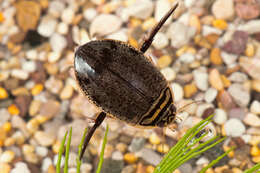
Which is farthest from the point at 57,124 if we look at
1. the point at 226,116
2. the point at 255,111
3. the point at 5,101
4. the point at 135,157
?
the point at 255,111

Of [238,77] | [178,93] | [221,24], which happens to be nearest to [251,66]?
[238,77]

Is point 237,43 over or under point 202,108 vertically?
over

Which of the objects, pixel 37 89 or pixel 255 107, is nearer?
pixel 255 107

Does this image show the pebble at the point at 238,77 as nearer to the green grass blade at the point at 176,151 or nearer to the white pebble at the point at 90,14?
the green grass blade at the point at 176,151

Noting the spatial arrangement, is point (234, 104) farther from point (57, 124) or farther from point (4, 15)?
point (4, 15)

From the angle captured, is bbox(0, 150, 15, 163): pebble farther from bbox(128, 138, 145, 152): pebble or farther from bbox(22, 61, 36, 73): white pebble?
bbox(128, 138, 145, 152): pebble

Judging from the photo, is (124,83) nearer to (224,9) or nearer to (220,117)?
(220,117)

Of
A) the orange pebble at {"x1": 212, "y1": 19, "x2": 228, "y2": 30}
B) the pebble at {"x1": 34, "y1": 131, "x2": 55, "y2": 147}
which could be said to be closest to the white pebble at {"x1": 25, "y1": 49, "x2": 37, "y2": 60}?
the pebble at {"x1": 34, "y1": 131, "x2": 55, "y2": 147}

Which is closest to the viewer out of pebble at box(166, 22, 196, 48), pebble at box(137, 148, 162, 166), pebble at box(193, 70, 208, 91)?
pebble at box(137, 148, 162, 166)
